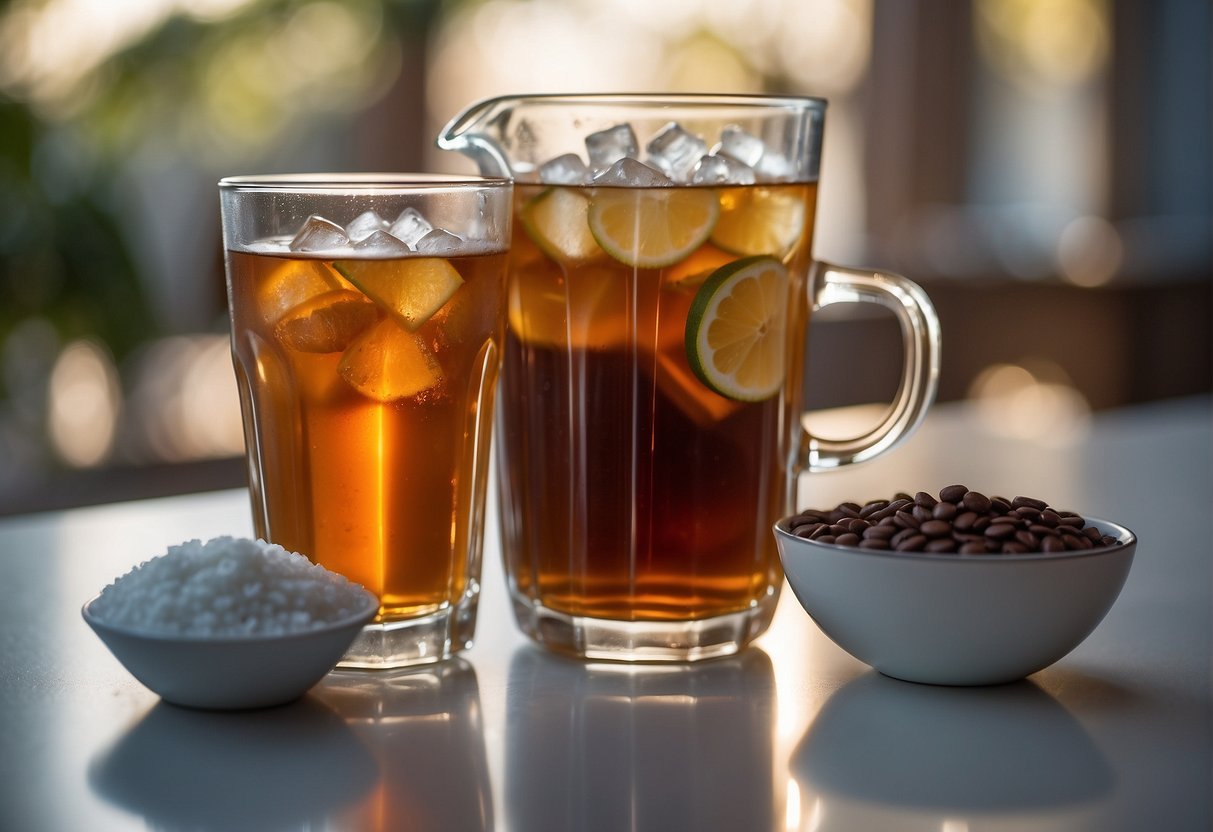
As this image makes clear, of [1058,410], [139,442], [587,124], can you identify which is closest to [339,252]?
[587,124]

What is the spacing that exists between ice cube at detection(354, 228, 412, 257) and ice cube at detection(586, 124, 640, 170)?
6.0 inches

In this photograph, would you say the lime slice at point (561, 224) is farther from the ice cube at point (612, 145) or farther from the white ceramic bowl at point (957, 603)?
the white ceramic bowl at point (957, 603)

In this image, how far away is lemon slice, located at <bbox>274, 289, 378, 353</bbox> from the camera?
91 centimetres

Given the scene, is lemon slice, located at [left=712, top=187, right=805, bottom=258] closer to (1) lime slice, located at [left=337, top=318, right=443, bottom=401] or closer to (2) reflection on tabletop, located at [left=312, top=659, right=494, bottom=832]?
(1) lime slice, located at [left=337, top=318, right=443, bottom=401]

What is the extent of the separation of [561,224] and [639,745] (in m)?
0.36

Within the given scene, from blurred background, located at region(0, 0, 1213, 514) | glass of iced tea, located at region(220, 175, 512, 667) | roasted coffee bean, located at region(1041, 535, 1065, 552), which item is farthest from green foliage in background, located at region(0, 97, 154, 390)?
roasted coffee bean, located at region(1041, 535, 1065, 552)

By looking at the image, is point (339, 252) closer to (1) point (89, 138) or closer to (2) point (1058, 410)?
(1) point (89, 138)

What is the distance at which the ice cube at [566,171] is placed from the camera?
0.95 metres

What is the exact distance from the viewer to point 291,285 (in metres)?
0.91

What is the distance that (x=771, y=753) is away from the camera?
2.63 feet

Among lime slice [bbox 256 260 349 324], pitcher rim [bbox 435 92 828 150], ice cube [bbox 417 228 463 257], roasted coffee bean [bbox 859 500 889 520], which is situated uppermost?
pitcher rim [bbox 435 92 828 150]

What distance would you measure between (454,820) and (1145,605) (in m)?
0.69

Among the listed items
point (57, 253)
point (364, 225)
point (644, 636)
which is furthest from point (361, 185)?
point (57, 253)

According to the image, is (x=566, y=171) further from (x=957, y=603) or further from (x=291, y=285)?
(x=957, y=603)
